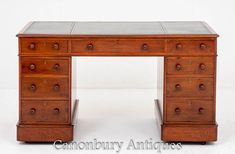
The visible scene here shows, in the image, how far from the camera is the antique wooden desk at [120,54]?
6.15 metres

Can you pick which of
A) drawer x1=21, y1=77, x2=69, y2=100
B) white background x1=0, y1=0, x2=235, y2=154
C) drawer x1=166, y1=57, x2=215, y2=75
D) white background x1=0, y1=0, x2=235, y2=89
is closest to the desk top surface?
drawer x1=166, y1=57, x2=215, y2=75

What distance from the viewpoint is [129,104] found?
7770 mm

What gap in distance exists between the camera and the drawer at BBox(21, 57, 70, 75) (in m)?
6.18

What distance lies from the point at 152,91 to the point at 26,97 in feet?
8.05

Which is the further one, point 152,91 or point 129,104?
point 152,91

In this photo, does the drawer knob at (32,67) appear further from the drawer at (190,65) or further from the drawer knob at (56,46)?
the drawer at (190,65)

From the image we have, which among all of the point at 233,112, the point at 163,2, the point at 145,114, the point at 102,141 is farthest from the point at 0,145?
the point at 163,2

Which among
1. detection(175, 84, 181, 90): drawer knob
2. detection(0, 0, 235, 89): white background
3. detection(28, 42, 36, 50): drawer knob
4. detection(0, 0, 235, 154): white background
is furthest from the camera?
detection(0, 0, 235, 89): white background

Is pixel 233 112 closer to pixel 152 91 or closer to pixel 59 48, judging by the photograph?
pixel 152 91

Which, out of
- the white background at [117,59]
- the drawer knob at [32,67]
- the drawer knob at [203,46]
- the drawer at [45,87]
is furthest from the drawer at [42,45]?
the white background at [117,59]

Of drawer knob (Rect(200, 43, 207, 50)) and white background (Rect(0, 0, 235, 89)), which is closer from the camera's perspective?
drawer knob (Rect(200, 43, 207, 50))

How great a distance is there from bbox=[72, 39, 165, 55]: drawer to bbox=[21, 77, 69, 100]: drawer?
11.5 inches

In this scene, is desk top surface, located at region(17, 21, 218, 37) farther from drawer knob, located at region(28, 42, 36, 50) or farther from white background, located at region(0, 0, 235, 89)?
white background, located at region(0, 0, 235, 89)

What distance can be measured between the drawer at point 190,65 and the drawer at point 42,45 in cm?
85
